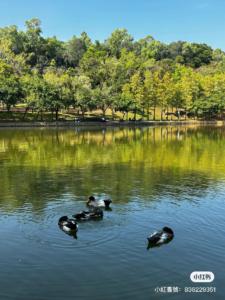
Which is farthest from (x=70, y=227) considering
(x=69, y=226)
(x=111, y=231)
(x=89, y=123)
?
(x=89, y=123)

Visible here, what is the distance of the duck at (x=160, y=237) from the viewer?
1614 cm

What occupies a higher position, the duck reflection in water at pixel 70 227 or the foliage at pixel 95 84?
the foliage at pixel 95 84

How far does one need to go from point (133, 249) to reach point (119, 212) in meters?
5.00

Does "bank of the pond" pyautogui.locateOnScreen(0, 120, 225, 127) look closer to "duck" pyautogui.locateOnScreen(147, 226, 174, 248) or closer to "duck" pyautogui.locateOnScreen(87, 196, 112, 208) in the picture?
"duck" pyautogui.locateOnScreen(87, 196, 112, 208)

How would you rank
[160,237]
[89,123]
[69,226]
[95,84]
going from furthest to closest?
1. [95,84]
2. [89,123]
3. [69,226]
4. [160,237]

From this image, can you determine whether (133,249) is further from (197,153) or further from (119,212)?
(197,153)

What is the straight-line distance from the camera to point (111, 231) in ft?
58.3

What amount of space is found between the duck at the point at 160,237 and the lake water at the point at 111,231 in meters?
0.24

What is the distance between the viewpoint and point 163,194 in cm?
2500

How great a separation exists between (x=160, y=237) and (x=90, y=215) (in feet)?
12.9

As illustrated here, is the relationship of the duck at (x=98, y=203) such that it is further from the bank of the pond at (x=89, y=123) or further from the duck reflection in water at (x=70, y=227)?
the bank of the pond at (x=89, y=123)

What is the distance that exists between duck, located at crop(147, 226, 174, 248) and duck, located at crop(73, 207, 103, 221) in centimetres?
366

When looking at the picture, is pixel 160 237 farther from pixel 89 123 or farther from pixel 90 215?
pixel 89 123

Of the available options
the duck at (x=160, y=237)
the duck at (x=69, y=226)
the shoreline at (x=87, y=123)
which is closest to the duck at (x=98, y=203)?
the duck at (x=69, y=226)
